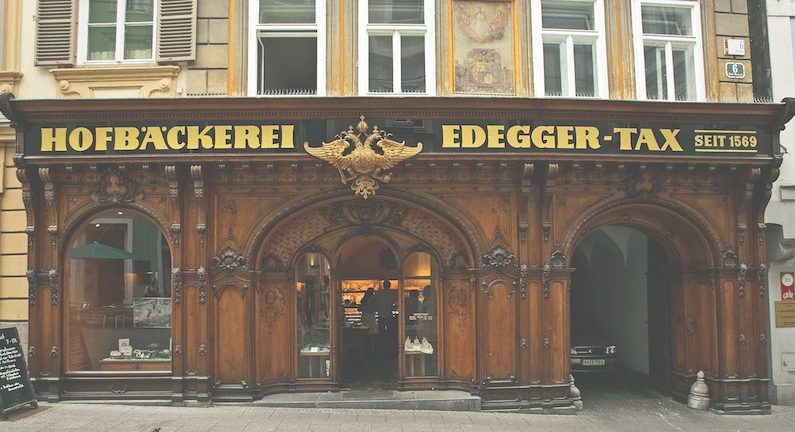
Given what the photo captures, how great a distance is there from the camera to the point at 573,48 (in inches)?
474

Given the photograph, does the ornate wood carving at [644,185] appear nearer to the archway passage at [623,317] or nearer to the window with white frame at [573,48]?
the window with white frame at [573,48]

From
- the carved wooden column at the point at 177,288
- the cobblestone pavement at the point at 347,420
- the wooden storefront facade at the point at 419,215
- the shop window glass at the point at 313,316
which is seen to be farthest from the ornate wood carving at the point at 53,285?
the shop window glass at the point at 313,316

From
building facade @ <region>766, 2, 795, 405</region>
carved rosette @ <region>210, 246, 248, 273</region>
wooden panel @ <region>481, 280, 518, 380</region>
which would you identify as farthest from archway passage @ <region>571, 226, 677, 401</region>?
carved rosette @ <region>210, 246, 248, 273</region>

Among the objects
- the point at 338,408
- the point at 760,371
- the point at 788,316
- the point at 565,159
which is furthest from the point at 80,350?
the point at 788,316

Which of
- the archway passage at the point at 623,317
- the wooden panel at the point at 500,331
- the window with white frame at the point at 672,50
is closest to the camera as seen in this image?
the wooden panel at the point at 500,331

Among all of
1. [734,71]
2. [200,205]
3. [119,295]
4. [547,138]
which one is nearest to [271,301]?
[200,205]

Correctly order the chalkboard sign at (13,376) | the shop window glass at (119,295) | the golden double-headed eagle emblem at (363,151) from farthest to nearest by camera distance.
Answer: the shop window glass at (119,295), the golden double-headed eagle emblem at (363,151), the chalkboard sign at (13,376)

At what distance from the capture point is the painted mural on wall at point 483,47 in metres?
11.6

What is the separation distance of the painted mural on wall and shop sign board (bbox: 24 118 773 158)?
96cm

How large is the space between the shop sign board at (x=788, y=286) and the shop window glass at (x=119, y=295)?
34.6ft

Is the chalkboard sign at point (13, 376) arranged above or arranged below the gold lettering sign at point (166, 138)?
below

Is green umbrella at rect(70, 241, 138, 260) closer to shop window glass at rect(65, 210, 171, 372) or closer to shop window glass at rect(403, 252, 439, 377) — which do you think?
shop window glass at rect(65, 210, 171, 372)

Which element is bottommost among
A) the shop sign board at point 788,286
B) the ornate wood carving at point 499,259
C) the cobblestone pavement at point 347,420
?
the cobblestone pavement at point 347,420

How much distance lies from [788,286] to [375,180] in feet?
24.6
